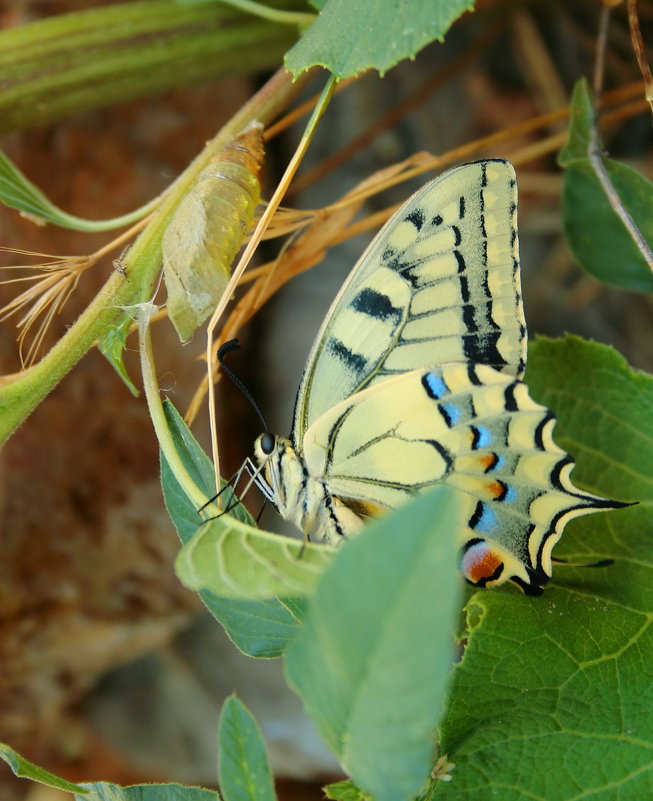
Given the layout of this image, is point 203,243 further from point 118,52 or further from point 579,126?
point 579,126

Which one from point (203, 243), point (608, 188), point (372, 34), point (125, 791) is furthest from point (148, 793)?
point (608, 188)

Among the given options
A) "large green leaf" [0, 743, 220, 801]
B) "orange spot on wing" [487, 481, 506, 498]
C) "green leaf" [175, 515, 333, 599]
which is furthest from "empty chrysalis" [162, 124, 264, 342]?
"large green leaf" [0, 743, 220, 801]

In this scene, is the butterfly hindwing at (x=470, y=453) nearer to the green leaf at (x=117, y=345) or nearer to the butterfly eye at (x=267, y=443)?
the butterfly eye at (x=267, y=443)

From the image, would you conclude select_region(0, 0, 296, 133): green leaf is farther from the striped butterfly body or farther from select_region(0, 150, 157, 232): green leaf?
the striped butterfly body

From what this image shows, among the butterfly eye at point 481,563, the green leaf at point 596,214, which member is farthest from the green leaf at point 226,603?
the green leaf at point 596,214

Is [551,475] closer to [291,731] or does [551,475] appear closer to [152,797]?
[152,797]
